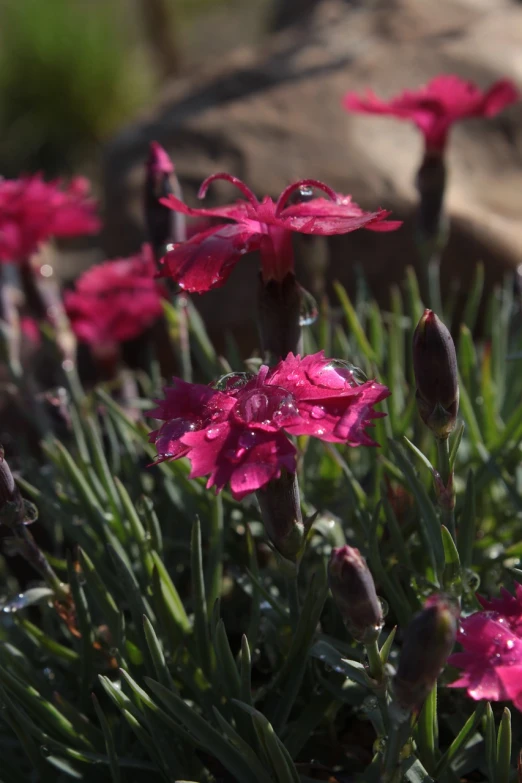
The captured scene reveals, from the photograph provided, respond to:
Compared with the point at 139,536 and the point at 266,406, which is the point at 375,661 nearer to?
the point at 266,406

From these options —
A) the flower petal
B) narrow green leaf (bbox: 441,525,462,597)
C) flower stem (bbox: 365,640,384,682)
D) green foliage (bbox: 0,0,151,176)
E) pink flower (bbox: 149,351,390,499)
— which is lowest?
green foliage (bbox: 0,0,151,176)

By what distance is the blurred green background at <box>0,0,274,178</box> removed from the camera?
6016mm

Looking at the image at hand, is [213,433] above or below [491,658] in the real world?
above

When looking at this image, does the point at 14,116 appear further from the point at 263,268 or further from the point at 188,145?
the point at 263,268

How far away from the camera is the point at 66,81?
6.11 meters

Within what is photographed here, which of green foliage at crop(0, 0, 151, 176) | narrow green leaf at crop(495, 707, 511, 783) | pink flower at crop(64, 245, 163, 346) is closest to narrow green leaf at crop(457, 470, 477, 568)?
narrow green leaf at crop(495, 707, 511, 783)

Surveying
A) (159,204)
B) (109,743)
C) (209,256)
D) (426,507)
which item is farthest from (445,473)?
(159,204)

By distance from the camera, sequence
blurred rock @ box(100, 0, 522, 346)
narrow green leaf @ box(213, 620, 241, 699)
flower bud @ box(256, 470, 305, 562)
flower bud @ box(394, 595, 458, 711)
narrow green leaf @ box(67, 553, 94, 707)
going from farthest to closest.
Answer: blurred rock @ box(100, 0, 522, 346) → narrow green leaf @ box(67, 553, 94, 707) → narrow green leaf @ box(213, 620, 241, 699) → flower bud @ box(256, 470, 305, 562) → flower bud @ box(394, 595, 458, 711)

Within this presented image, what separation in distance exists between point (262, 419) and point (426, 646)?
0.21 meters

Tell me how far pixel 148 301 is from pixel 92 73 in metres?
5.05

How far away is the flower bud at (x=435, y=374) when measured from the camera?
741mm

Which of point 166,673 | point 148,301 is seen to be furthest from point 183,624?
point 148,301

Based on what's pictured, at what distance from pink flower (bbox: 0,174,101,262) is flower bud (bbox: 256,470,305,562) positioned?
0.90 m

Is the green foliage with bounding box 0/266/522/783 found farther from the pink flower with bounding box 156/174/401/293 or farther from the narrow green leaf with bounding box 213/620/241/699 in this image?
the pink flower with bounding box 156/174/401/293
